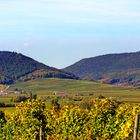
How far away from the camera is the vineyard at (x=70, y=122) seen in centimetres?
6406

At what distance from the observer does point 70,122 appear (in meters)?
67.5

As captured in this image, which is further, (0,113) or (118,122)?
(0,113)

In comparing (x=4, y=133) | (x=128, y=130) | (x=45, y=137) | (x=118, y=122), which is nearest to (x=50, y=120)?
(x=45, y=137)

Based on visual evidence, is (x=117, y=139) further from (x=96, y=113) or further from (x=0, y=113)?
(x=0, y=113)

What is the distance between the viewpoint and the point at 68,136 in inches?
2657

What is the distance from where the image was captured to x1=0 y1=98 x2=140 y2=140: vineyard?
210 ft

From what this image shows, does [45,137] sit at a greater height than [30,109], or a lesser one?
lesser

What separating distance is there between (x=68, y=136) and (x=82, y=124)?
8.51ft

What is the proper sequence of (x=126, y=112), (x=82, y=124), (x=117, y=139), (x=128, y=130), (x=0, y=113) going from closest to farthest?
(x=128, y=130), (x=117, y=139), (x=126, y=112), (x=82, y=124), (x=0, y=113)

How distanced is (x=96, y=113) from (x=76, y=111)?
3.79 meters

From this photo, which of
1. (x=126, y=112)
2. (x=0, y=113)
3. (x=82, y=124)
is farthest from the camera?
(x=0, y=113)

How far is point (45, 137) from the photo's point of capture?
69.0 meters

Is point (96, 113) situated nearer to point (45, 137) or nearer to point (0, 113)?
point (45, 137)

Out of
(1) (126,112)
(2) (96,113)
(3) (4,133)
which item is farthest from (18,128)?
(1) (126,112)
